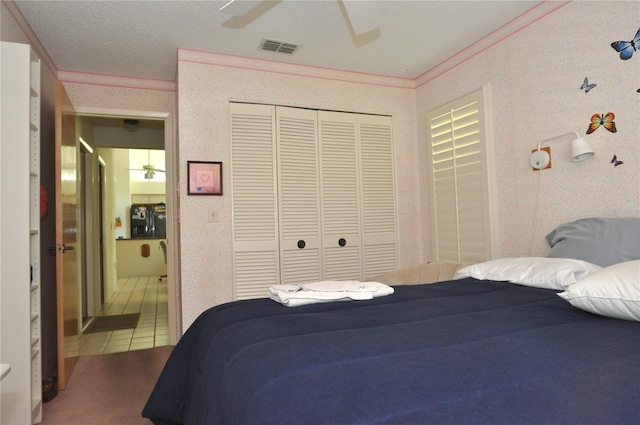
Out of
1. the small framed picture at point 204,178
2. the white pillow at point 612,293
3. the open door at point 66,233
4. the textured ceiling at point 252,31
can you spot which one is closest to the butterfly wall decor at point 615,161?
the white pillow at point 612,293

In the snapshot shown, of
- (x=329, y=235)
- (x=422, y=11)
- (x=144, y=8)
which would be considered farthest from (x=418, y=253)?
(x=144, y=8)

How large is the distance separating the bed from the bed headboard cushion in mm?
275

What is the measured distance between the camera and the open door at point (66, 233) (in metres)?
2.48

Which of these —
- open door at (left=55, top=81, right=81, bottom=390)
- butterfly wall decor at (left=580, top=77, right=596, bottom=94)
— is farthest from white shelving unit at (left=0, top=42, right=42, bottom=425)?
butterfly wall decor at (left=580, top=77, right=596, bottom=94)

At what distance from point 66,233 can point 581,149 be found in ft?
10.7

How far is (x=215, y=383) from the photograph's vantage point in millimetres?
1053

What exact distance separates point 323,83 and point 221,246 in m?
1.70

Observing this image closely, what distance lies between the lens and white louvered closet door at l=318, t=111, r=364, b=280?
347 centimetres

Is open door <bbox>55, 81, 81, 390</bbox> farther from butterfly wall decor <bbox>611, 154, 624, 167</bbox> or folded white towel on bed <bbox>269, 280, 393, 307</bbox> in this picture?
butterfly wall decor <bbox>611, 154, 624, 167</bbox>

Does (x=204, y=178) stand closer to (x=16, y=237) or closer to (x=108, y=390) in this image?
(x=16, y=237)

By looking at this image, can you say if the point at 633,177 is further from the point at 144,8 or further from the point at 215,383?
the point at 144,8

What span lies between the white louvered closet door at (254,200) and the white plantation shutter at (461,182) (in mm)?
1456

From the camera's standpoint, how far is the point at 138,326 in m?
4.26

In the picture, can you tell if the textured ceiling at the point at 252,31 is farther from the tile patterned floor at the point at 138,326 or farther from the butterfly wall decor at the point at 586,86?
the tile patterned floor at the point at 138,326
